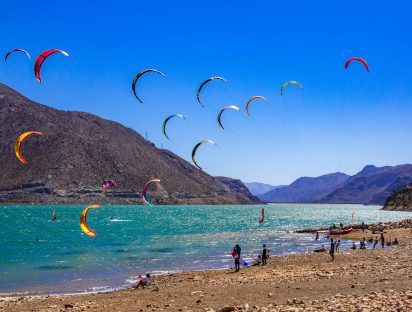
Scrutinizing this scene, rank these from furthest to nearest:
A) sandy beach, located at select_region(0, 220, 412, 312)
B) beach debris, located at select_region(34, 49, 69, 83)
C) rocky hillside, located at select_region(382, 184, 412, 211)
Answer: rocky hillside, located at select_region(382, 184, 412, 211), beach debris, located at select_region(34, 49, 69, 83), sandy beach, located at select_region(0, 220, 412, 312)

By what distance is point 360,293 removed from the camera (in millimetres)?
16000

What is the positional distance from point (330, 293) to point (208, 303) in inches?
168

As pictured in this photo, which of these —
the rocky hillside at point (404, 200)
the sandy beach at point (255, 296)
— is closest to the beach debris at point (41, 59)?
the sandy beach at point (255, 296)

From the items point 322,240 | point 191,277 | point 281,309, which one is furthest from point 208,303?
point 322,240

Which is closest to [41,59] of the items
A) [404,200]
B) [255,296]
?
[255,296]

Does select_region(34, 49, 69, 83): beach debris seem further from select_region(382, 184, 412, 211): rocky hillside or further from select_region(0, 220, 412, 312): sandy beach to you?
select_region(382, 184, 412, 211): rocky hillside

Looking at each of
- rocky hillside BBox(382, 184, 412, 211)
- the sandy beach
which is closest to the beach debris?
the sandy beach

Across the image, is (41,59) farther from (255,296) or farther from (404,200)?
(404,200)

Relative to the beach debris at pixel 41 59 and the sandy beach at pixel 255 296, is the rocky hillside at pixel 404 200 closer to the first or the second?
the sandy beach at pixel 255 296

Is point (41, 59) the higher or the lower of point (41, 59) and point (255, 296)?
the higher

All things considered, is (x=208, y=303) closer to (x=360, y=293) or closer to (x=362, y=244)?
(x=360, y=293)

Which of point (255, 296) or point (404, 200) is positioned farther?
point (404, 200)

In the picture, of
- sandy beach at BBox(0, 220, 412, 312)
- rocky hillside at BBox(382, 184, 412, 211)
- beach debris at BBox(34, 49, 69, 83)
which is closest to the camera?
sandy beach at BBox(0, 220, 412, 312)

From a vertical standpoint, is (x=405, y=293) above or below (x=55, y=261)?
above
